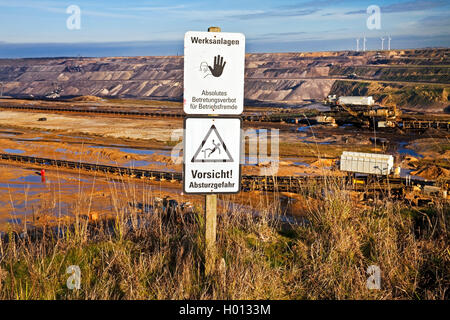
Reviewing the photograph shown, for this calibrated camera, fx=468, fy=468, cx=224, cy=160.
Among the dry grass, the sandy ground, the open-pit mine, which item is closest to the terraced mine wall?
the open-pit mine

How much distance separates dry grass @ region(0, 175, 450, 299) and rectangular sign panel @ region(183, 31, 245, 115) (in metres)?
1.56

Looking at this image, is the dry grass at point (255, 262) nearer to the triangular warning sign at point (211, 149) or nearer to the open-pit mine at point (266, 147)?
the open-pit mine at point (266, 147)

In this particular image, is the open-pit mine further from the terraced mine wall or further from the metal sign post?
the metal sign post

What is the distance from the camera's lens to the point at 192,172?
462 centimetres

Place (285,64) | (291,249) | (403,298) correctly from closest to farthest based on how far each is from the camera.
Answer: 1. (403,298)
2. (291,249)
3. (285,64)

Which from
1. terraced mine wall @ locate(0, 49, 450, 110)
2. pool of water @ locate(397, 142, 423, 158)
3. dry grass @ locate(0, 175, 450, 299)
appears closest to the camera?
dry grass @ locate(0, 175, 450, 299)

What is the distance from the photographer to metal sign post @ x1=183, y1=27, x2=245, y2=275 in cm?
449

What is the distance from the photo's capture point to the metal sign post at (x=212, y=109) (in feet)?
14.7

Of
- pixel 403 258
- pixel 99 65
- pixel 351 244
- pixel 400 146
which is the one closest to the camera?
pixel 403 258

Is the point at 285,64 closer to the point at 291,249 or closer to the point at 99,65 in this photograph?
the point at 99,65

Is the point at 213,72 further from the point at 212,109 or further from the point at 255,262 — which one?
the point at 255,262

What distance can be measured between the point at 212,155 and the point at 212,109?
17.9 inches
